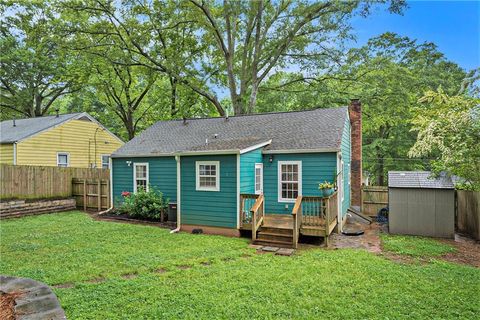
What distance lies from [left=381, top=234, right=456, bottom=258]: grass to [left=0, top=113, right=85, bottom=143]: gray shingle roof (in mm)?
18794

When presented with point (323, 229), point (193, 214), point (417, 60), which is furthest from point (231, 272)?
point (417, 60)

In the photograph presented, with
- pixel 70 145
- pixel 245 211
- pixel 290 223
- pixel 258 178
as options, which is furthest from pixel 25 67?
pixel 290 223

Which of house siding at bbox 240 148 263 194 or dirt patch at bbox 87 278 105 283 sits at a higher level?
house siding at bbox 240 148 263 194

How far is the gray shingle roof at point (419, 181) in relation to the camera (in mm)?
9367

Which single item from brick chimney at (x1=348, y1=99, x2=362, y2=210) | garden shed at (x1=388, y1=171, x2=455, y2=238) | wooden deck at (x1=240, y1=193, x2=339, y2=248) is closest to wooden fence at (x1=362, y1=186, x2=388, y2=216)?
brick chimney at (x1=348, y1=99, x2=362, y2=210)

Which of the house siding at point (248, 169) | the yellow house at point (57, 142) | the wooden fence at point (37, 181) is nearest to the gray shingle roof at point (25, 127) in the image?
the yellow house at point (57, 142)

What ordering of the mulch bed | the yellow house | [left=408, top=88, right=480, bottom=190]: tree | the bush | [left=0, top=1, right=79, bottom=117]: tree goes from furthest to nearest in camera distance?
[left=0, top=1, right=79, bottom=117]: tree
the yellow house
the bush
the mulch bed
[left=408, top=88, right=480, bottom=190]: tree

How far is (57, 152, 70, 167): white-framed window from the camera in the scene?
711 inches

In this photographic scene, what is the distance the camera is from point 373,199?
44.8 feet

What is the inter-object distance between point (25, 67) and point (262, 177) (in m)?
26.4

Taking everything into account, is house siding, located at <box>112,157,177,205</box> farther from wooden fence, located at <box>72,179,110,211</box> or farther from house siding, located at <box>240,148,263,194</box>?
house siding, located at <box>240,148,263,194</box>

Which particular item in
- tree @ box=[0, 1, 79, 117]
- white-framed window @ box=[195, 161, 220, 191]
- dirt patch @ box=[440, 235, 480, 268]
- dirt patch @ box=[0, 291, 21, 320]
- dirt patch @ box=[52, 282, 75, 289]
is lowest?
dirt patch @ box=[440, 235, 480, 268]

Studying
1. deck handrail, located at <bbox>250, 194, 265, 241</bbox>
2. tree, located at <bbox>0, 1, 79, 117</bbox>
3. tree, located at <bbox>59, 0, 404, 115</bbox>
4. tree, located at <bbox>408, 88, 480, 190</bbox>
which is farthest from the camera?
tree, located at <bbox>0, 1, 79, 117</bbox>

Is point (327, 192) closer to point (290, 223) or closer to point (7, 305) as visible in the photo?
point (290, 223)
